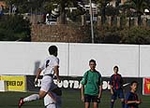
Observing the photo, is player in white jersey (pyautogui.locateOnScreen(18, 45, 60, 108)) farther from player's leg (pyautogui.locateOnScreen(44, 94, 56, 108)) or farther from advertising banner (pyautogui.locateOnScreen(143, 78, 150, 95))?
advertising banner (pyautogui.locateOnScreen(143, 78, 150, 95))

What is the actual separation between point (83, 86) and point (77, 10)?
51061mm

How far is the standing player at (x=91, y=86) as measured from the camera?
63.9 ft

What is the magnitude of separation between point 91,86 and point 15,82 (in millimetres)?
16605

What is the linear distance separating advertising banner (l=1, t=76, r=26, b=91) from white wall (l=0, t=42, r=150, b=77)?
298cm

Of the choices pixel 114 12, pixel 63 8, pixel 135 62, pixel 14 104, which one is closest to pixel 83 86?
pixel 14 104

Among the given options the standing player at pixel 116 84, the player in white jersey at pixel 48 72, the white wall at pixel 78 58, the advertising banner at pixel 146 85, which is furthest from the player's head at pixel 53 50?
the white wall at pixel 78 58

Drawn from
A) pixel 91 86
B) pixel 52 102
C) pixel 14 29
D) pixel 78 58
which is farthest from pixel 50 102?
pixel 14 29

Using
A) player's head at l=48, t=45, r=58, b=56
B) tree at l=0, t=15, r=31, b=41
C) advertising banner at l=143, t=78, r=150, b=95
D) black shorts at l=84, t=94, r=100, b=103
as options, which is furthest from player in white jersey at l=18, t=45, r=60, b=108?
tree at l=0, t=15, r=31, b=41

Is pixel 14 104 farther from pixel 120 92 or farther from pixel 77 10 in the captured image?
pixel 77 10

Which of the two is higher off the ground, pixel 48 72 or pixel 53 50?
pixel 53 50

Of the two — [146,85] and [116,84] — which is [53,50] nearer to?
[116,84]

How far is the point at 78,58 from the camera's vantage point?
3922cm

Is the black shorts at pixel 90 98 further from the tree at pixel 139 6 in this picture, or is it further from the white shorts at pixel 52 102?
the tree at pixel 139 6

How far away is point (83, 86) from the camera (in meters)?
19.6
